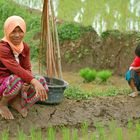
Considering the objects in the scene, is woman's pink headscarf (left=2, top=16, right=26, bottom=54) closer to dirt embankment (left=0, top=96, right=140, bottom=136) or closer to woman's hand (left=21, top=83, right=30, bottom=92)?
woman's hand (left=21, top=83, right=30, bottom=92)

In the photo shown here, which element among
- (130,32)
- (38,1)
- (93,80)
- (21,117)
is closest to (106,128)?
(21,117)

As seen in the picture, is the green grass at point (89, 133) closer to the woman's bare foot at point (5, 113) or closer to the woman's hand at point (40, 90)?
the woman's bare foot at point (5, 113)

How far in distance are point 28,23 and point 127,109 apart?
203 inches

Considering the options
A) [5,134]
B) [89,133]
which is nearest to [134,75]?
[89,133]

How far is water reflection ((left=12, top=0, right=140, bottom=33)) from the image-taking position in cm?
895

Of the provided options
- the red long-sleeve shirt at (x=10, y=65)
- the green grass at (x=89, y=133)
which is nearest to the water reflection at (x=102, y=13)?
the green grass at (x=89, y=133)

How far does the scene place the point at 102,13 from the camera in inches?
362

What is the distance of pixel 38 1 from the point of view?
10.6 metres

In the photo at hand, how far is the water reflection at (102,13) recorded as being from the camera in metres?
8.95

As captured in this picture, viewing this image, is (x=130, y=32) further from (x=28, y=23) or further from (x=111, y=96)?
(x=111, y=96)

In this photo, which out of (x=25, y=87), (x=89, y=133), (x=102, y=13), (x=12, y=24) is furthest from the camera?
(x=102, y=13)

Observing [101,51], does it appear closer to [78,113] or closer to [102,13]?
[102,13]

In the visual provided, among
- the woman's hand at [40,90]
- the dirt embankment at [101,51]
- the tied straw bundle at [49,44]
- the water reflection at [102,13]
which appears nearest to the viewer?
the woman's hand at [40,90]

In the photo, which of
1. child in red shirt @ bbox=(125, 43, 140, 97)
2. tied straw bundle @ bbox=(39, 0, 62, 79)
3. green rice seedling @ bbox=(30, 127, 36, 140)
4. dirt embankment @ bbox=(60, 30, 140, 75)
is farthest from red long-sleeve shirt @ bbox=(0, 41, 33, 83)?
dirt embankment @ bbox=(60, 30, 140, 75)
